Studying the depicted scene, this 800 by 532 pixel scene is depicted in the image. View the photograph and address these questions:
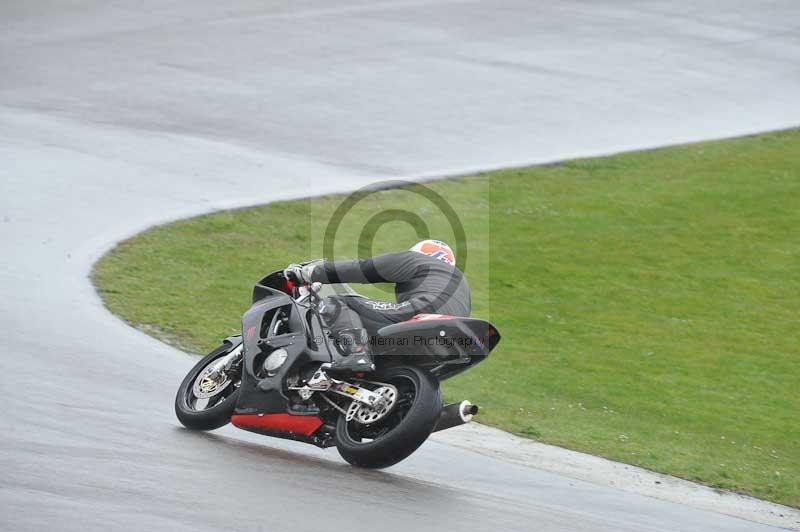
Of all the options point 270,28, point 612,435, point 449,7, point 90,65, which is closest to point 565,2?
point 449,7

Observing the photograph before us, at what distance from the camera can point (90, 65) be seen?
824 inches

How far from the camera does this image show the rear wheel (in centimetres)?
799

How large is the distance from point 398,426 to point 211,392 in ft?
5.68

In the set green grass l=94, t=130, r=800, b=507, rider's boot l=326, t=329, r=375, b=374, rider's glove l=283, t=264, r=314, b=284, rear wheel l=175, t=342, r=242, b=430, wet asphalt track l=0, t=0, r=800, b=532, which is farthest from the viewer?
green grass l=94, t=130, r=800, b=507

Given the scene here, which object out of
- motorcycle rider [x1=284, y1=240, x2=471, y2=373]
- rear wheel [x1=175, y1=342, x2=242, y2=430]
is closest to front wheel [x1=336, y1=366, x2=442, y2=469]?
motorcycle rider [x1=284, y1=240, x2=471, y2=373]

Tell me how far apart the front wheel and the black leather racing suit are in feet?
1.44

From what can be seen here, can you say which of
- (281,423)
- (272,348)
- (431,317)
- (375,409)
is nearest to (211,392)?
(272,348)

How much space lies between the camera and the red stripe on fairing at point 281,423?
25.1 ft

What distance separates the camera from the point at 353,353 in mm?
7625

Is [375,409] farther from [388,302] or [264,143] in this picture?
[264,143]

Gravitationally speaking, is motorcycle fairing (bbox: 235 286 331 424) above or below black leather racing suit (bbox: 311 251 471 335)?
below

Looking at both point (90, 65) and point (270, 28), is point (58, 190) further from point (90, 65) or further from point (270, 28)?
point (270, 28)

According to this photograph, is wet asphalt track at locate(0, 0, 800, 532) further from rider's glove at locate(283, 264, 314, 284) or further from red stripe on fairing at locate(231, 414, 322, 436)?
rider's glove at locate(283, 264, 314, 284)

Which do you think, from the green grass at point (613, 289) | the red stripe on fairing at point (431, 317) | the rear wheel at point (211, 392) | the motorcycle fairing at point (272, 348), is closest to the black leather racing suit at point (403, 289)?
the red stripe on fairing at point (431, 317)
